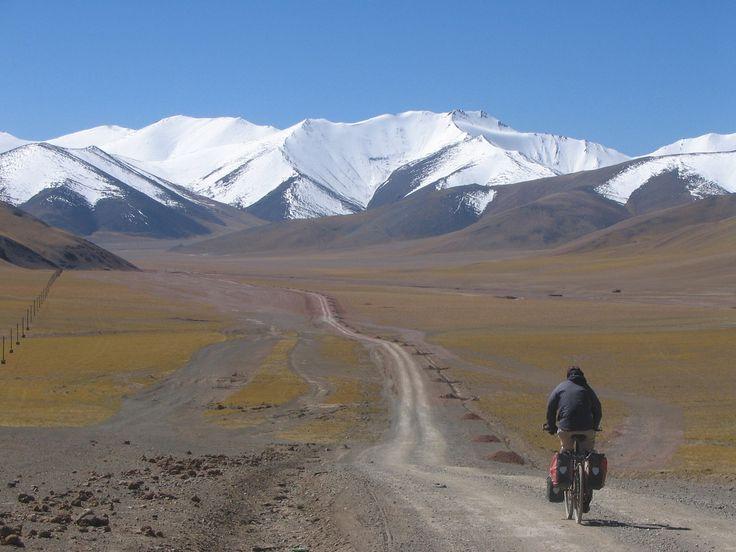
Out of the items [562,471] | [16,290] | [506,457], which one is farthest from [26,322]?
[562,471]

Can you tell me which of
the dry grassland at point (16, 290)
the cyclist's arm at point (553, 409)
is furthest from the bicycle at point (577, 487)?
the dry grassland at point (16, 290)

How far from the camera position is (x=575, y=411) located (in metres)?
13.0

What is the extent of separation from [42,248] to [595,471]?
138m

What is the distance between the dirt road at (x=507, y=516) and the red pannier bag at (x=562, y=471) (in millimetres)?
425

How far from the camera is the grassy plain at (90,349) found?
105 ft

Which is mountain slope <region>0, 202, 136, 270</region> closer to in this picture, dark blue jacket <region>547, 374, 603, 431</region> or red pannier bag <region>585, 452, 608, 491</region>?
dark blue jacket <region>547, 374, 603, 431</region>

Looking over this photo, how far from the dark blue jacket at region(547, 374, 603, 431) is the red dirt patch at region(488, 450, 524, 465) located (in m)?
9.00

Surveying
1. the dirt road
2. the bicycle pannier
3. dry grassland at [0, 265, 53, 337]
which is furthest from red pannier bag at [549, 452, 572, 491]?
dry grassland at [0, 265, 53, 337]

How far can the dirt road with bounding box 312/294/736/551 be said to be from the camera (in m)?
11.4

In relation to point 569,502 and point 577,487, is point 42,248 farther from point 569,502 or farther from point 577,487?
point 577,487

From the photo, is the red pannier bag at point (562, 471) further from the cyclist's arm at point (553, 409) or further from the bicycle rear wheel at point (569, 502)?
the cyclist's arm at point (553, 409)

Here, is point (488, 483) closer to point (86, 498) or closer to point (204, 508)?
point (204, 508)

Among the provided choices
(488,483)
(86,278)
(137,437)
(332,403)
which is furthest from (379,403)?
(86,278)

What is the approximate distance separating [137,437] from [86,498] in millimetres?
11074
